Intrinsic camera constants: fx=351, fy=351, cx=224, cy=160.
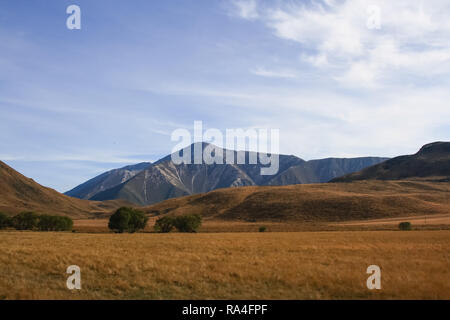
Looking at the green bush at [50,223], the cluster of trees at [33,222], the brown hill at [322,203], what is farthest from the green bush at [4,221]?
the brown hill at [322,203]

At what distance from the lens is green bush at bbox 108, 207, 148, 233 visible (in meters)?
76.1

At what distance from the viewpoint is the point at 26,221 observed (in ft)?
252

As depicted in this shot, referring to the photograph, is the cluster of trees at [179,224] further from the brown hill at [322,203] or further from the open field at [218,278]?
the brown hill at [322,203]

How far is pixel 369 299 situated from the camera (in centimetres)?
1336

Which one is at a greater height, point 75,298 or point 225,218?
point 75,298

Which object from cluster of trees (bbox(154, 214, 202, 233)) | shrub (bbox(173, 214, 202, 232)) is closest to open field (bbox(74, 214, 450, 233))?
shrub (bbox(173, 214, 202, 232))

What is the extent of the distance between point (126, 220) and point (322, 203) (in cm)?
9662

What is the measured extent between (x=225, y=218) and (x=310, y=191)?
5031cm

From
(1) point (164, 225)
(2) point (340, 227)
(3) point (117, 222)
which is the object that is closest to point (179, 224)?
(1) point (164, 225)

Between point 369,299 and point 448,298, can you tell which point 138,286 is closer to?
point 369,299

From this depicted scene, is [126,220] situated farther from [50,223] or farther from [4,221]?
[4,221]

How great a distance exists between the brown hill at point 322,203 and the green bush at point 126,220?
69.5 m

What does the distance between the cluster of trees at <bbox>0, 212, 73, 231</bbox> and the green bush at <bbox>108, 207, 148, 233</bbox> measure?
1161 centimetres
